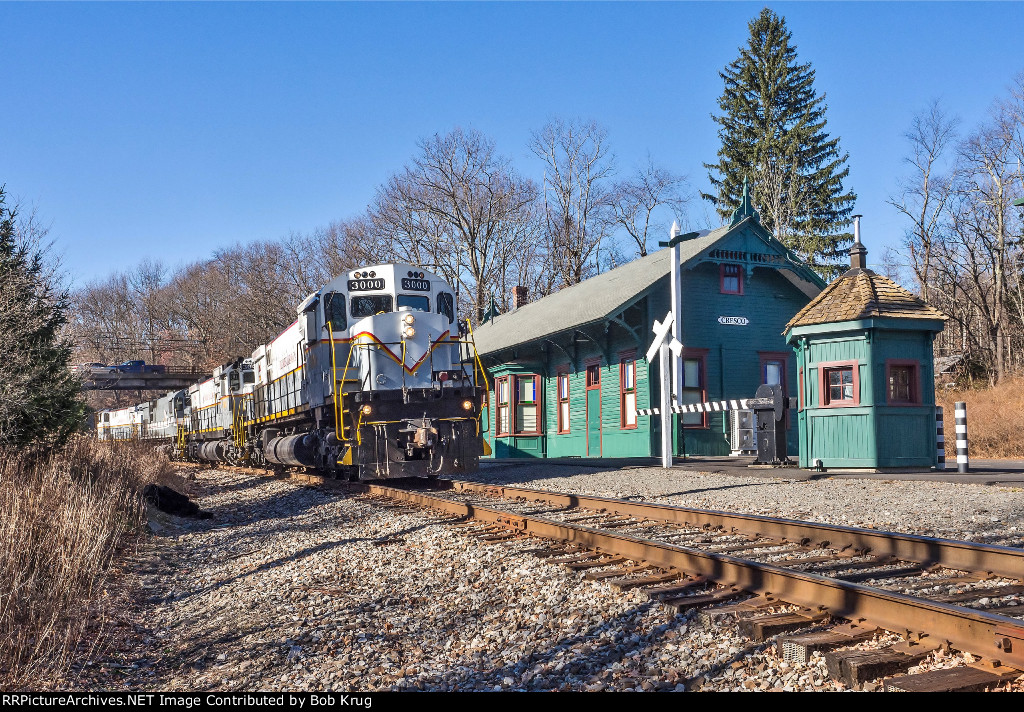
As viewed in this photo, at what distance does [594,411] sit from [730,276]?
5.46 meters

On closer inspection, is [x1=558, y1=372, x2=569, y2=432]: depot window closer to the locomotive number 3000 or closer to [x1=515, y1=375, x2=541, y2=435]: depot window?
[x1=515, y1=375, x2=541, y2=435]: depot window

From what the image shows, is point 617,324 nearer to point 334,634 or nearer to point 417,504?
point 417,504

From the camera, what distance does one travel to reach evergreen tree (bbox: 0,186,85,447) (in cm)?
1155

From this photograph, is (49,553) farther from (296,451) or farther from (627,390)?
(627,390)

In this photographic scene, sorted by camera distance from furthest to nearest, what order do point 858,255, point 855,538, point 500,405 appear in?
1. point 500,405
2. point 858,255
3. point 855,538

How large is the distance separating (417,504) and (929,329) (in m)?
10.1

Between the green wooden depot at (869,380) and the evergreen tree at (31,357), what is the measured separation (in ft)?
43.2

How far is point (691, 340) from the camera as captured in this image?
2239cm

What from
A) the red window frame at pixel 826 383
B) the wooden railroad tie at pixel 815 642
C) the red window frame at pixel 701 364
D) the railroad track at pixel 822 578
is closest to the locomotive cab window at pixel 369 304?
the railroad track at pixel 822 578

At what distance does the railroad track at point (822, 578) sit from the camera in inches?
164

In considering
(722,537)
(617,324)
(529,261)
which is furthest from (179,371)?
(722,537)

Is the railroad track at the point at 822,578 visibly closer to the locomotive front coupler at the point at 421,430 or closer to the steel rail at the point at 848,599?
the steel rail at the point at 848,599

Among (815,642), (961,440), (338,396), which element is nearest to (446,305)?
Answer: (338,396)

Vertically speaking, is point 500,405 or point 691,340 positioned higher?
point 691,340
